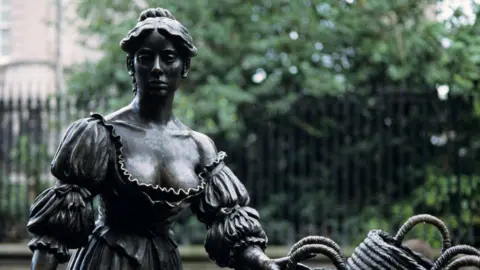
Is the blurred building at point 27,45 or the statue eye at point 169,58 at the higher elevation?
the blurred building at point 27,45

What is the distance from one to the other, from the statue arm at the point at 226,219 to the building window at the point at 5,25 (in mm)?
29686

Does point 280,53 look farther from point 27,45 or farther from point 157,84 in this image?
point 27,45

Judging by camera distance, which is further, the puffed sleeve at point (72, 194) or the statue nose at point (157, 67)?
the statue nose at point (157, 67)

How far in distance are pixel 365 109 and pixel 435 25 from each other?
1855 mm

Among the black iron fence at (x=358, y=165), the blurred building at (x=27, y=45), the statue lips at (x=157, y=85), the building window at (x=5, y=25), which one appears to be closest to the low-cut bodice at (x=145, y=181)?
the statue lips at (x=157, y=85)

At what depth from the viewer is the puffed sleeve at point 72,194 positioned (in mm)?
3416

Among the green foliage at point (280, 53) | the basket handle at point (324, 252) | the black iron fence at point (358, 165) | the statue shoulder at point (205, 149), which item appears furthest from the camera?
the green foliage at point (280, 53)

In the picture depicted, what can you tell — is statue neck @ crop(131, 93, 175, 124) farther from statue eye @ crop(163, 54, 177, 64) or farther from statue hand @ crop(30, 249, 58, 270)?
statue hand @ crop(30, 249, 58, 270)

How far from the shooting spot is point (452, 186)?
1103 centimetres

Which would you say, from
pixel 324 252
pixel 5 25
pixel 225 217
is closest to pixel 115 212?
pixel 225 217

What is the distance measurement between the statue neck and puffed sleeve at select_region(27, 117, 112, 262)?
0.23m

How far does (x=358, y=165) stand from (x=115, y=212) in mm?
7873

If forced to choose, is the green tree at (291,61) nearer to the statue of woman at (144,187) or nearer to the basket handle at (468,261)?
the statue of woman at (144,187)

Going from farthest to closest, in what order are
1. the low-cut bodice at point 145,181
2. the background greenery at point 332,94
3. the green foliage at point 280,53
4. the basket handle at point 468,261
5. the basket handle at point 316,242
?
the green foliage at point 280,53, the background greenery at point 332,94, the low-cut bodice at point 145,181, the basket handle at point 316,242, the basket handle at point 468,261
